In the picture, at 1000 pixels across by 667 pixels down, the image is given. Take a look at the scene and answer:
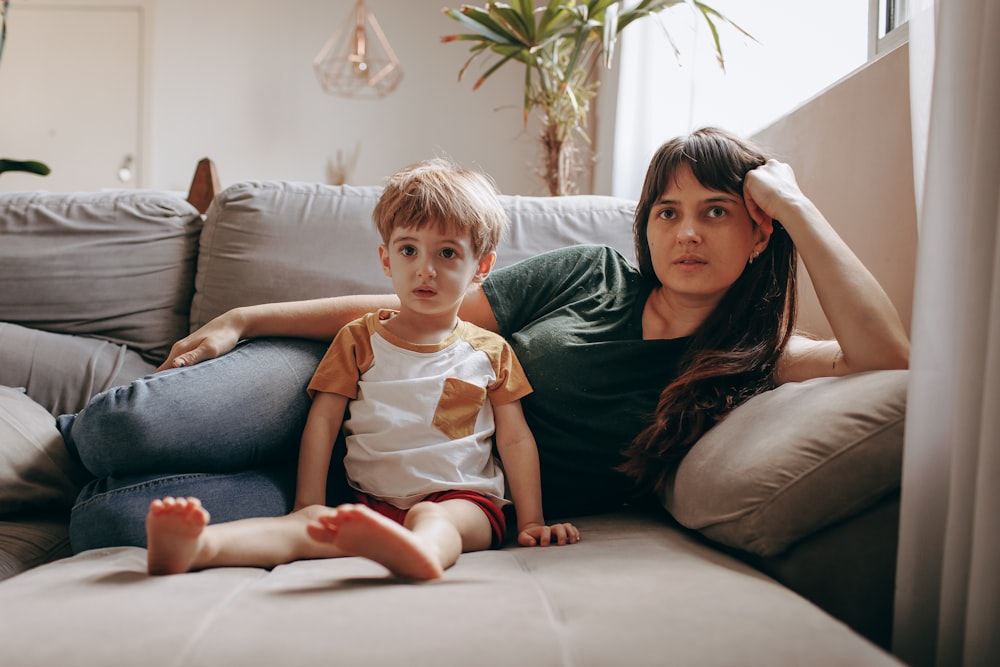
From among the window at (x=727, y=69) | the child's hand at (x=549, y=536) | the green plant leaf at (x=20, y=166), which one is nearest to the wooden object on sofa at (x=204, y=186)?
the green plant leaf at (x=20, y=166)

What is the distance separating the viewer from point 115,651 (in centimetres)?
66

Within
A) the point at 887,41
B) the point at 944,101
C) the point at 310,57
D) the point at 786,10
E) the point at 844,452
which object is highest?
the point at 310,57

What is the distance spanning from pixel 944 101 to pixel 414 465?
2.69 ft

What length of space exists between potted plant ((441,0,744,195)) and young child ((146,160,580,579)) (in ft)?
3.92

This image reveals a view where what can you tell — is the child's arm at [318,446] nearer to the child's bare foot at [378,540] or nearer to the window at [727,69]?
the child's bare foot at [378,540]

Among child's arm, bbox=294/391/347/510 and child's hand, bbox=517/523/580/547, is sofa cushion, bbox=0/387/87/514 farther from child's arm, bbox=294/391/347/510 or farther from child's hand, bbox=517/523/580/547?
child's hand, bbox=517/523/580/547

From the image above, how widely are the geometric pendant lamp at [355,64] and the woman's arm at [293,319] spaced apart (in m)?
3.21

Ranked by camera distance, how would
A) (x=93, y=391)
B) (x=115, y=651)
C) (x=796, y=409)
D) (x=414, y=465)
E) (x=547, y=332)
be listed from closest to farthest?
(x=115, y=651), (x=796, y=409), (x=414, y=465), (x=547, y=332), (x=93, y=391)

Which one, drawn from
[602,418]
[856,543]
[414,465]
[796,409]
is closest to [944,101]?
[796,409]

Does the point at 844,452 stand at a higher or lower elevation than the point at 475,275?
lower

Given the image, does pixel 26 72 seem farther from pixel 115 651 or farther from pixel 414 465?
pixel 115 651

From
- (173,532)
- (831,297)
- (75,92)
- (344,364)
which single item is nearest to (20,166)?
(344,364)

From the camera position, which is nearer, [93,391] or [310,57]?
[93,391]

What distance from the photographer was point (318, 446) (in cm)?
122
